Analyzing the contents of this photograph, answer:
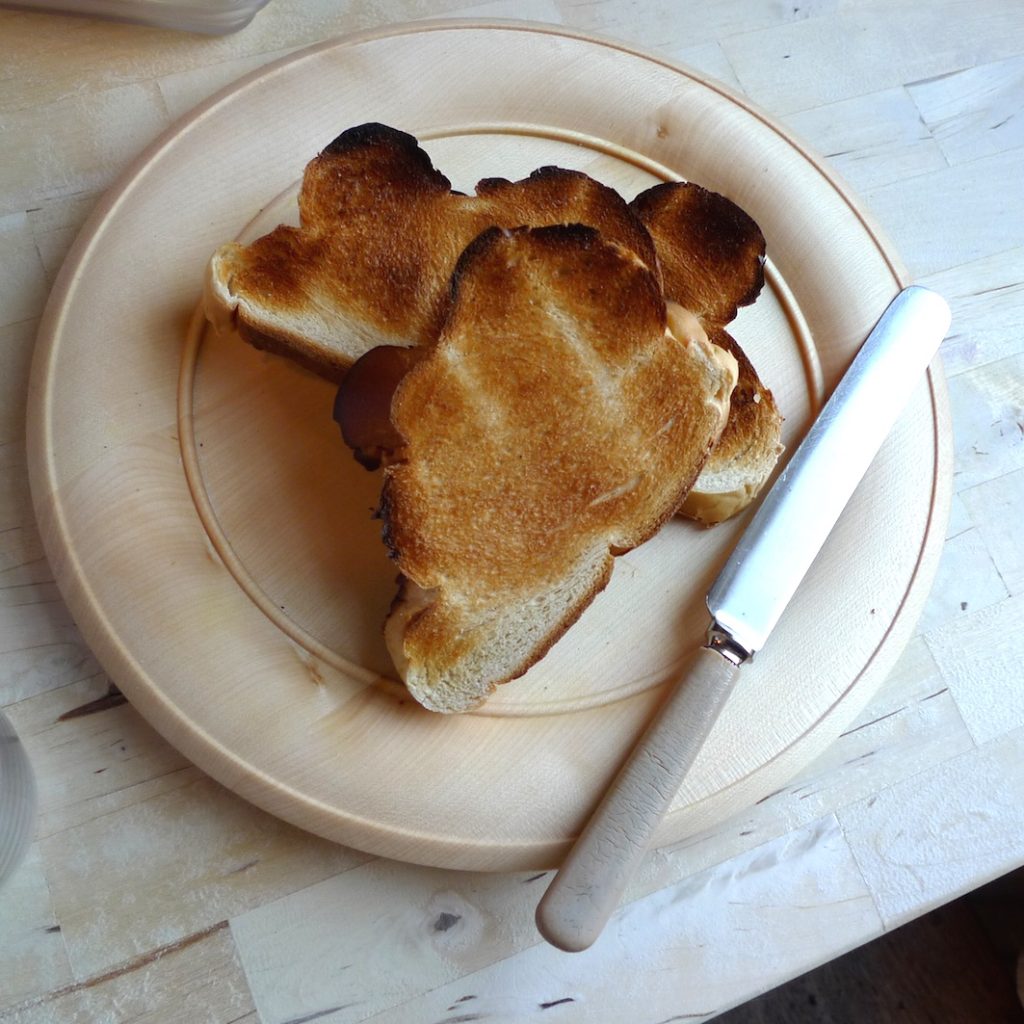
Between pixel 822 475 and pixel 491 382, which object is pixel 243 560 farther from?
pixel 822 475

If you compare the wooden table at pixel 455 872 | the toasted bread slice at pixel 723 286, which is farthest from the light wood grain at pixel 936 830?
the toasted bread slice at pixel 723 286

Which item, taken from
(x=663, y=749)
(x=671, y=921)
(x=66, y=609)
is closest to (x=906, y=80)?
(x=663, y=749)

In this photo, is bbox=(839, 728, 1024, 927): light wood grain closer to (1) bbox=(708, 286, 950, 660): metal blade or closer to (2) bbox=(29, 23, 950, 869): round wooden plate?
(2) bbox=(29, 23, 950, 869): round wooden plate

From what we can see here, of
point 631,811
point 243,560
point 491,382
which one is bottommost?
point 631,811

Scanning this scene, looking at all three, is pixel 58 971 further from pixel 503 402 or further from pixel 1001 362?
pixel 1001 362

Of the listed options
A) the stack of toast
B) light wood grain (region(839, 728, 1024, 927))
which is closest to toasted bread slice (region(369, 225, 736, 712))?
the stack of toast

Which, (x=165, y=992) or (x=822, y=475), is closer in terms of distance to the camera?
(x=165, y=992)

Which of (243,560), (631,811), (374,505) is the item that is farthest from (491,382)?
(631,811)
